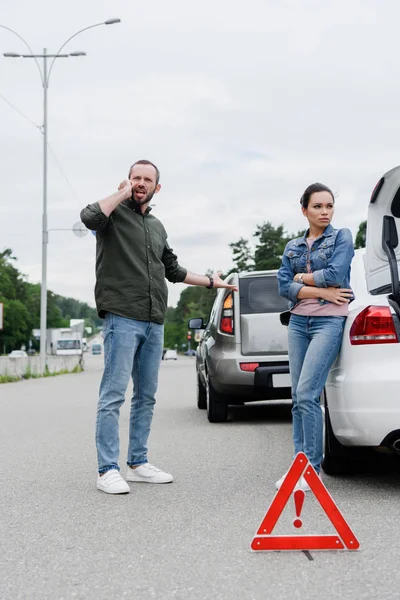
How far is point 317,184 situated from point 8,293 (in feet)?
357

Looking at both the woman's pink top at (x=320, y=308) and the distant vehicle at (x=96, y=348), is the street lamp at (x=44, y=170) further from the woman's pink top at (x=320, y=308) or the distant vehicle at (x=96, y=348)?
the distant vehicle at (x=96, y=348)

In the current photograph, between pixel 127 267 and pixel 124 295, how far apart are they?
183 mm

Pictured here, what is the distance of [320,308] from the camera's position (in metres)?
5.64

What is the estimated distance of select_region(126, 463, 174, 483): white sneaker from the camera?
612cm

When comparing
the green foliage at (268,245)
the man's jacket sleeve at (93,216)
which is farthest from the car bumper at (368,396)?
the green foliage at (268,245)

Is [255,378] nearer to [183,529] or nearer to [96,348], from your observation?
[183,529]

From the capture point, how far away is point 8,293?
11175 cm

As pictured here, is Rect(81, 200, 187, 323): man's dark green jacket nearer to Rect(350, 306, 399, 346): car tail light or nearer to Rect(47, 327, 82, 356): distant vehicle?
Rect(350, 306, 399, 346): car tail light

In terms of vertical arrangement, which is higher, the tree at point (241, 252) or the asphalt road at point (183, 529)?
the tree at point (241, 252)

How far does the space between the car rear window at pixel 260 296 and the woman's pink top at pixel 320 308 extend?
13.6 ft

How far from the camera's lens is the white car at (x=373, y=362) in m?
5.32

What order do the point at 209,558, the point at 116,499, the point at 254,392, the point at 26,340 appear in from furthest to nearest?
the point at 26,340, the point at 254,392, the point at 116,499, the point at 209,558

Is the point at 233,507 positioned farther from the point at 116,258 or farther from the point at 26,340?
the point at 26,340

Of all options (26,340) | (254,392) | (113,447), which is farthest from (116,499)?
(26,340)
